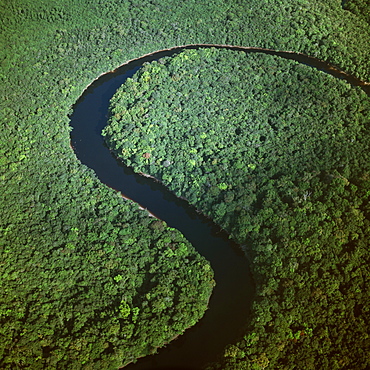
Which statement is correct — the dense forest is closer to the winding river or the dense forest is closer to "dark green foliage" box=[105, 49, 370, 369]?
"dark green foliage" box=[105, 49, 370, 369]

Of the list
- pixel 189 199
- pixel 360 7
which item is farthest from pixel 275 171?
pixel 360 7

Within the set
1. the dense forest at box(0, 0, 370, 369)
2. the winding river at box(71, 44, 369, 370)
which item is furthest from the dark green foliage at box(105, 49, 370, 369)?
the winding river at box(71, 44, 369, 370)

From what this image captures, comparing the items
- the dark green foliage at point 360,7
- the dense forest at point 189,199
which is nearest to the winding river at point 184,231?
the dense forest at point 189,199

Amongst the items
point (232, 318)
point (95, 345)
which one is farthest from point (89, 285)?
point (232, 318)

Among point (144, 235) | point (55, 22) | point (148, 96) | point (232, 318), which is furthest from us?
point (55, 22)

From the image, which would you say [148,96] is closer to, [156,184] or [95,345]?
[156,184]
